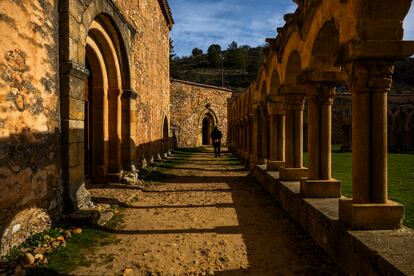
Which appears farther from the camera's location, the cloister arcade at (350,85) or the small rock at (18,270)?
the cloister arcade at (350,85)

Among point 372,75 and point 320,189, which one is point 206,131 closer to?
point 320,189

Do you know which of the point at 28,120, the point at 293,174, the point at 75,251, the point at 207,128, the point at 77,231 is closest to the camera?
the point at 75,251

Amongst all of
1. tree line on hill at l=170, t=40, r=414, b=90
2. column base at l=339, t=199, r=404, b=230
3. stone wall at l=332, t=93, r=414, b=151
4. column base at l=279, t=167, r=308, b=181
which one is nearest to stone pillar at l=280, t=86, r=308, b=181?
column base at l=279, t=167, r=308, b=181

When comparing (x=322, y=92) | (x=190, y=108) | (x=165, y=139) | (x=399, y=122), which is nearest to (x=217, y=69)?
(x=190, y=108)

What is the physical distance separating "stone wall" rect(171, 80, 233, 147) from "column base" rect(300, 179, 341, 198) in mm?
20033

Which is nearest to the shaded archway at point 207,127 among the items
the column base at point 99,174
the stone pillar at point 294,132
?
the column base at point 99,174

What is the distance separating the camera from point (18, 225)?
3.84m

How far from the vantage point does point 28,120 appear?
4137 mm

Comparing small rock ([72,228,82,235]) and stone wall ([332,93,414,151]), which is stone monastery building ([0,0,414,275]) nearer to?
small rock ([72,228,82,235])

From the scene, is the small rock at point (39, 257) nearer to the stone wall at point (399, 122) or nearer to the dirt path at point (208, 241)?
the dirt path at point (208, 241)

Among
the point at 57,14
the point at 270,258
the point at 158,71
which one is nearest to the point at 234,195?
the point at 270,258

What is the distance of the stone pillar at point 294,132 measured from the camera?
6.66 m

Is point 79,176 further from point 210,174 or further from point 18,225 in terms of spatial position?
point 210,174

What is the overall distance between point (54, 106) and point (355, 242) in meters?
4.17
